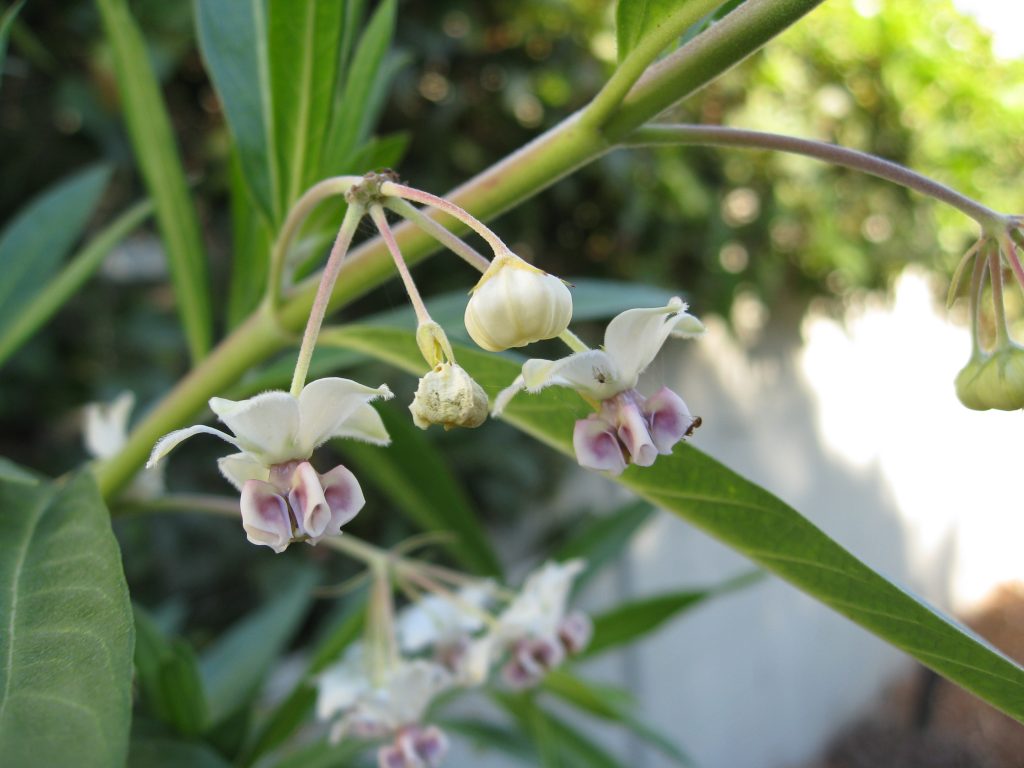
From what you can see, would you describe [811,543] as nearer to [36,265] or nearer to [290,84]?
[290,84]

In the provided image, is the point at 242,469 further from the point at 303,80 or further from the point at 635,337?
the point at 303,80

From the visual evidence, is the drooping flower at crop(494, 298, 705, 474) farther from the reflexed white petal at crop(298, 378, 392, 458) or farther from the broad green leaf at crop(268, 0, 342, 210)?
the broad green leaf at crop(268, 0, 342, 210)

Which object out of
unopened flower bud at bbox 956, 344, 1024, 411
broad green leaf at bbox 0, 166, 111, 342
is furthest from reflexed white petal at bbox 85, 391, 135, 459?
unopened flower bud at bbox 956, 344, 1024, 411

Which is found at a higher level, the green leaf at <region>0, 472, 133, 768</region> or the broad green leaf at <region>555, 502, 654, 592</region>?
the broad green leaf at <region>555, 502, 654, 592</region>

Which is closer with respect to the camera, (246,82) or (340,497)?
(340,497)

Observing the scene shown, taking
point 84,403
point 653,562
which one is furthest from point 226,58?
point 653,562

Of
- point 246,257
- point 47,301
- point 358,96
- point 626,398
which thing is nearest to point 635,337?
point 626,398
